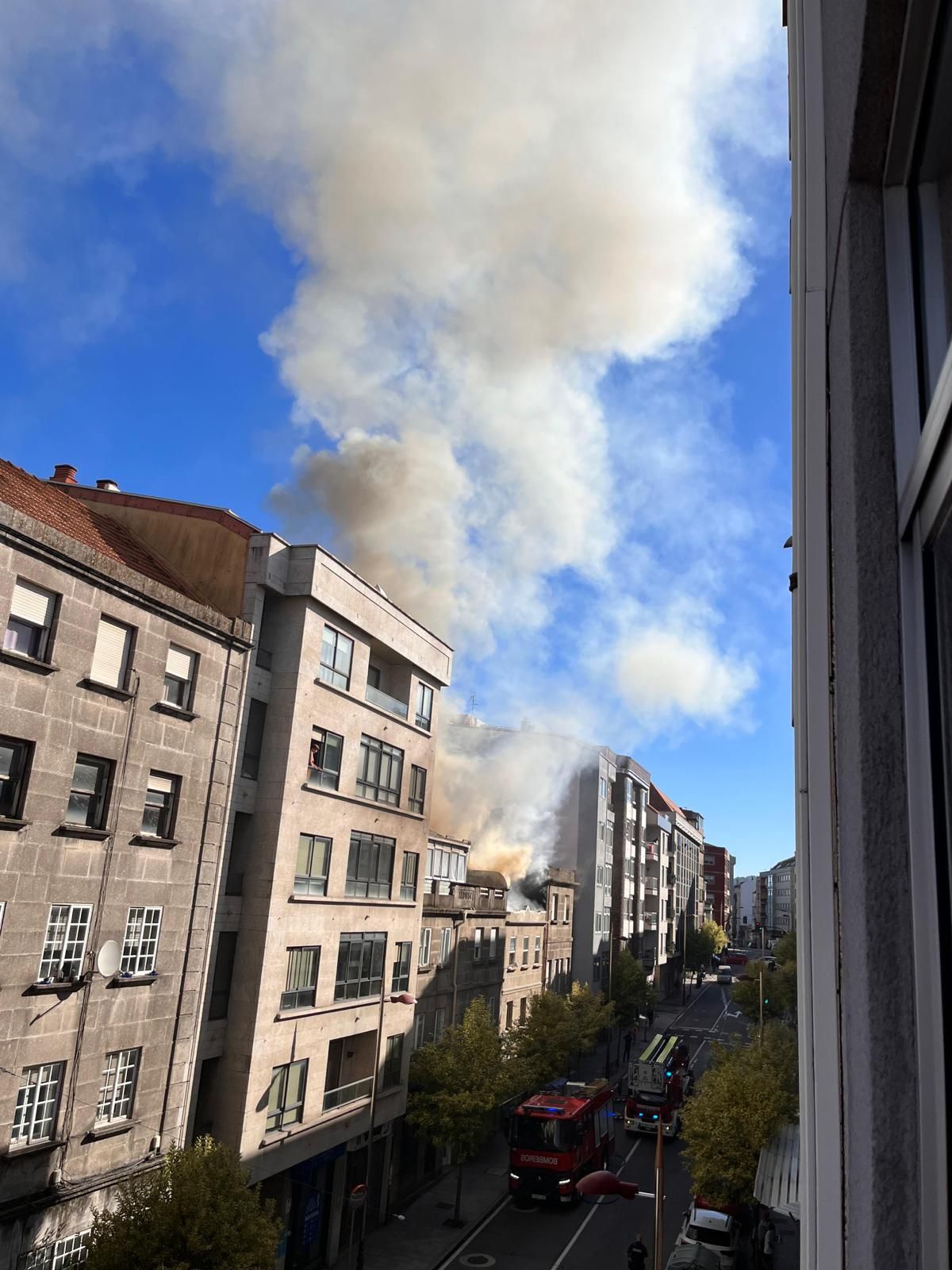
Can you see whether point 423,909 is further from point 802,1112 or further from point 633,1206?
point 802,1112

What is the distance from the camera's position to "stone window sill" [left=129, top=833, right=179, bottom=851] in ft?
56.3

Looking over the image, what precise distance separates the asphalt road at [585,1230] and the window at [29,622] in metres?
17.3

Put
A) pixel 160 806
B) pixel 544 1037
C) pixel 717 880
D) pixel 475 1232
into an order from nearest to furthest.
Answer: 1. pixel 160 806
2. pixel 475 1232
3. pixel 544 1037
4. pixel 717 880

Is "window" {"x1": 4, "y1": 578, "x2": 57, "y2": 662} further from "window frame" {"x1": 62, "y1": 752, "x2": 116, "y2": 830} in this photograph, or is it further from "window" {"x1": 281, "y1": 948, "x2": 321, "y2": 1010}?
"window" {"x1": 281, "y1": 948, "x2": 321, "y2": 1010}

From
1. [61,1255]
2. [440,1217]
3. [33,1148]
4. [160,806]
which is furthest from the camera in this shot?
[440,1217]

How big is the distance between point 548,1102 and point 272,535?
59.7 feet

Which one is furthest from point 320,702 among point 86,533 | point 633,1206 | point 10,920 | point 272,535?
point 633,1206

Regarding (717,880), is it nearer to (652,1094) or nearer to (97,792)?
(652,1094)

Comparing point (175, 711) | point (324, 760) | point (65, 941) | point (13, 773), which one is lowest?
point (65, 941)

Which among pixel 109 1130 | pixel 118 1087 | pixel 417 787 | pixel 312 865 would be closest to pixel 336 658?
pixel 312 865


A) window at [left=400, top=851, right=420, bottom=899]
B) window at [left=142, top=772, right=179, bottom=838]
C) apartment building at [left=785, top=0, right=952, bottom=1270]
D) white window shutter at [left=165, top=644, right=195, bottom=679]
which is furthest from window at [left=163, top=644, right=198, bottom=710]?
apartment building at [left=785, top=0, right=952, bottom=1270]

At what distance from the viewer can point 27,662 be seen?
48.7ft

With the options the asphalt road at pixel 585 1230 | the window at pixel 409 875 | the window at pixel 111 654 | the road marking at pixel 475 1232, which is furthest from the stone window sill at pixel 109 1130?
the window at pixel 409 875

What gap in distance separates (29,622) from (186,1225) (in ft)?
34.0
